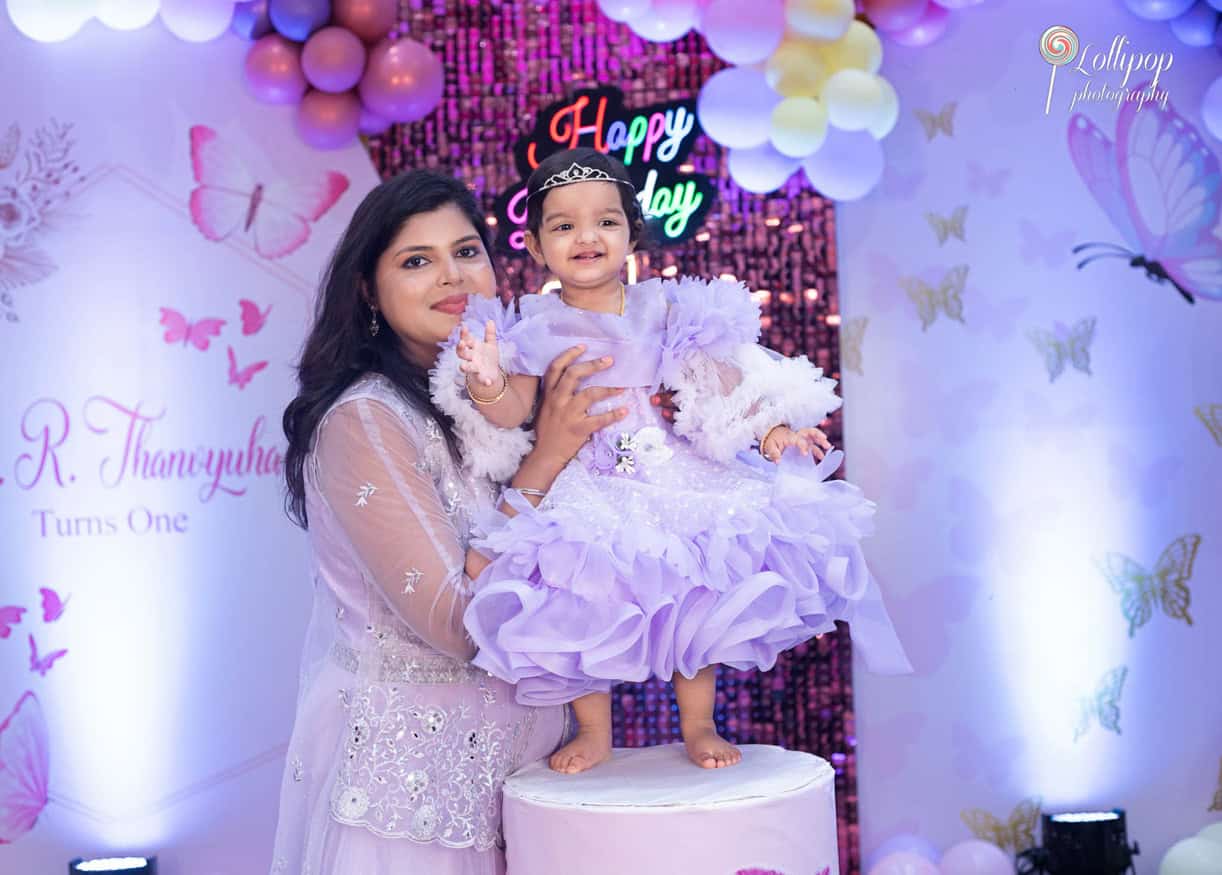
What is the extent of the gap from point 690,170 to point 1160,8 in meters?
1.53

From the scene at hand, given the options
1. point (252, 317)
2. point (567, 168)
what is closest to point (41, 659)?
point (252, 317)

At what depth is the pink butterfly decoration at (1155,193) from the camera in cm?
414

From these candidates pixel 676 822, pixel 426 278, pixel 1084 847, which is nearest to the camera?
pixel 676 822

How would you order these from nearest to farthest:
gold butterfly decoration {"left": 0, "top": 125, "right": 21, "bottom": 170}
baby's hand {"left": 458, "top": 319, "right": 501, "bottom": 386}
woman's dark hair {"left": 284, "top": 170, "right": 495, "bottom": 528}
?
baby's hand {"left": 458, "top": 319, "right": 501, "bottom": 386}
woman's dark hair {"left": 284, "top": 170, "right": 495, "bottom": 528}
gold butterfly decoration {"left": 0, "top": 125, "right": 21, "bottom": 170}

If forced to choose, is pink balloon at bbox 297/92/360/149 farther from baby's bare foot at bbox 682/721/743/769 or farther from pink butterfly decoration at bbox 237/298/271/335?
baby's bare foot at bbox 682/721/743/769

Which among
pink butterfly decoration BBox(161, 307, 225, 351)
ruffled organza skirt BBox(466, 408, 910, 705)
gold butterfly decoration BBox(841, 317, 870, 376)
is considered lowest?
ruffled organza skirt BBox(466, 408, 910, 705)

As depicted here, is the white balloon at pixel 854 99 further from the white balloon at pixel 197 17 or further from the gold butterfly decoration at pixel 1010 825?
the gold butterfly decoration at pixel 1010 825

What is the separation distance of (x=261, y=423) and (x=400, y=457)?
227 cm

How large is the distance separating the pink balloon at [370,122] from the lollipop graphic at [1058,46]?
2.10 m

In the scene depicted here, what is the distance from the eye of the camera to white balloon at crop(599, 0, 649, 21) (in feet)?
12.6

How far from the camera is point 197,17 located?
3.87 metres

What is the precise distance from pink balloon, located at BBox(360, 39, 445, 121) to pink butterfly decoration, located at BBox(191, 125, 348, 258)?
1.20ft

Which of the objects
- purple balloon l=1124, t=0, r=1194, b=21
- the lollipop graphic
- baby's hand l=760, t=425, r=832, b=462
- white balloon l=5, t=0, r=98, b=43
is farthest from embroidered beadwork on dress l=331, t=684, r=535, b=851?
purple balloon l=1124, t=0, r=1194, b=21

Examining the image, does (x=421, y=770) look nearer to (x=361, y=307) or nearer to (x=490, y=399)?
(x=490, y=399)
